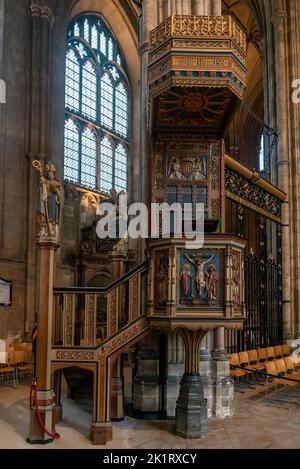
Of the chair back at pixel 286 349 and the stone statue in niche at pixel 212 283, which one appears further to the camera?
the chair back at pixel 286 349

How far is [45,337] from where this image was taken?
6.31m

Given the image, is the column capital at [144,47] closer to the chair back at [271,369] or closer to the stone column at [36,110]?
the chair back at [271,369]

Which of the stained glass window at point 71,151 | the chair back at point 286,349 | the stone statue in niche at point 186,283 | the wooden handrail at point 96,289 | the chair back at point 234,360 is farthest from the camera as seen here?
the stained glass window at point 71,151

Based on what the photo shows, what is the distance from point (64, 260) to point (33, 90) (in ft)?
19.8

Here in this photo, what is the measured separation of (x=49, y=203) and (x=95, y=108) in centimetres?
1526

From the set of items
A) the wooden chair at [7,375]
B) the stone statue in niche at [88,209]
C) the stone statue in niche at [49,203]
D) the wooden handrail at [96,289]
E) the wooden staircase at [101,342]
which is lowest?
the wooden chair at [7,375]

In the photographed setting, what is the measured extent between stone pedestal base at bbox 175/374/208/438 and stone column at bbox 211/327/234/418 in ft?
3.57

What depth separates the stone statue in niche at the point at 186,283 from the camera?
20.6ft

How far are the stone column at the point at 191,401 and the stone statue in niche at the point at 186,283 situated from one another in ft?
1.99

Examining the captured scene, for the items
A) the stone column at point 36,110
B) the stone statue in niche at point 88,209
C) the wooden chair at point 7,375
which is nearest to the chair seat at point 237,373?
the wooden chair at point 7,375

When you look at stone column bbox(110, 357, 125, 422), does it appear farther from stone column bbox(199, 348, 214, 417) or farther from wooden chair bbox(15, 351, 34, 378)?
wooden chair bbox(15, 351, 34, 378)

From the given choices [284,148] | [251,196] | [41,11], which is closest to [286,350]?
[251,196]

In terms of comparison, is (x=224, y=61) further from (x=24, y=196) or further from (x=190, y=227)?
(x=24, y=196)

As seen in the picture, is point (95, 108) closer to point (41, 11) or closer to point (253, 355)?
point (41, 11)
